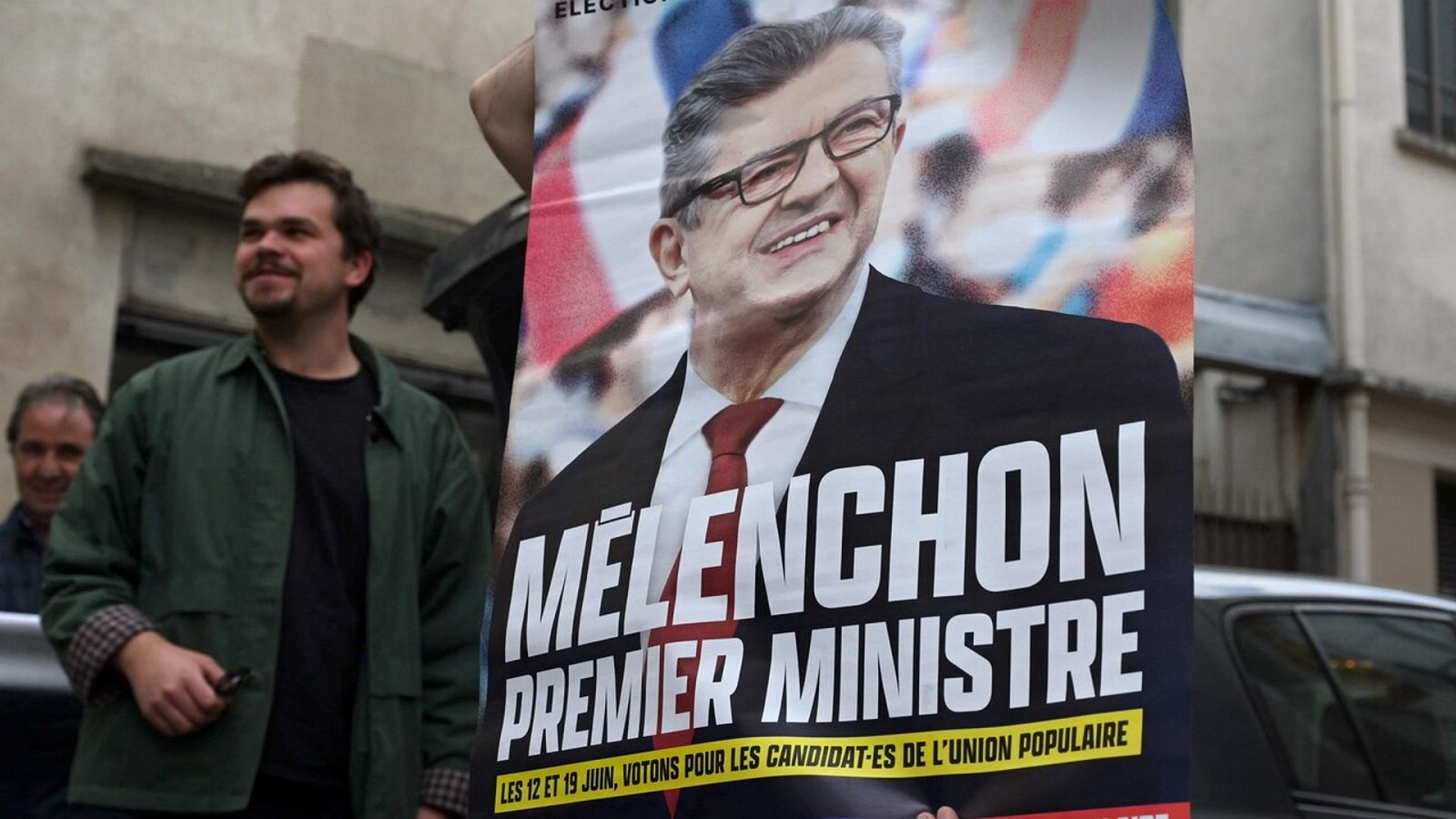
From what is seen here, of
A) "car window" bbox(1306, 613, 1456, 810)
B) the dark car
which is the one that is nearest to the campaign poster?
the dark car

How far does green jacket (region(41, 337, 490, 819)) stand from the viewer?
2.70 meters

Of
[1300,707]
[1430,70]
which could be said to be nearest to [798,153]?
[1300,707]

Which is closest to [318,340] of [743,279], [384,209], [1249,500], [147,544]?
[147,544]

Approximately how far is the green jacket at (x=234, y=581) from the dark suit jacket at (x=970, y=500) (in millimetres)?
884

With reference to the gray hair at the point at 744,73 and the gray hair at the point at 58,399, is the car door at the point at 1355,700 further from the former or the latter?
the gray hair at the point at 58,399

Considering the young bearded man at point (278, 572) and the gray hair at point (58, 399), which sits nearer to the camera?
the young bearded man at point (278, 572)

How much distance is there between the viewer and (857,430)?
1812mm

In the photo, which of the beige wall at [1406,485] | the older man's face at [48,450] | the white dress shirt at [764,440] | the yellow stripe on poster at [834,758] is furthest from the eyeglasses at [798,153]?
the beige wall at [1406,485]

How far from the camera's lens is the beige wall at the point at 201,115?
8422 mm

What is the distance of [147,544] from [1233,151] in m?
11.0

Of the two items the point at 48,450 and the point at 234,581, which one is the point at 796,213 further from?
the point at 48,450

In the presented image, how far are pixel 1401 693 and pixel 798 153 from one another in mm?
2490

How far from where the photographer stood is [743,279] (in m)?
1.96

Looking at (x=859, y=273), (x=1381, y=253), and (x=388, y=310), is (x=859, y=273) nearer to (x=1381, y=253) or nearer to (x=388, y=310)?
(x=388, y=310)
